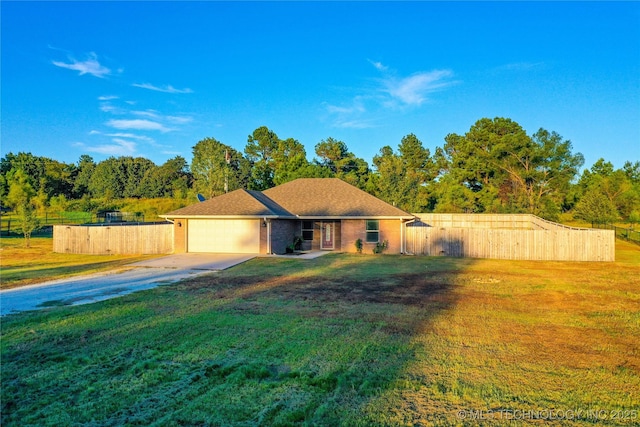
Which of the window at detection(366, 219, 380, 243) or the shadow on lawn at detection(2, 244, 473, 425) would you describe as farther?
the window at detection(366, 219, 380, 243)

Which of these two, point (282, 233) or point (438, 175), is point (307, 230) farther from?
point (438, 175)

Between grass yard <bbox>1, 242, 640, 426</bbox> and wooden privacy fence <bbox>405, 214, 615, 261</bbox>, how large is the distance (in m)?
9.76

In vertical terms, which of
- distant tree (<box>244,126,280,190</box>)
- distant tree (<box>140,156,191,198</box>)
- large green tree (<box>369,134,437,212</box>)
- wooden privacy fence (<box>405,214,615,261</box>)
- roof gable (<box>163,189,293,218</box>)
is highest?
distant tree (<box>244,126,280,190</box>)

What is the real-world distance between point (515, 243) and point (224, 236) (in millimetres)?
14787

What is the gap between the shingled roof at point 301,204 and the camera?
21.9 meters

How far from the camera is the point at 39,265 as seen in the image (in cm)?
1645

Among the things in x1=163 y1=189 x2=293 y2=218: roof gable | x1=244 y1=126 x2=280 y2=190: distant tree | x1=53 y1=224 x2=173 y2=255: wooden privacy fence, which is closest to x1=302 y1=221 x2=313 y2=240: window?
x1=163 y1=189 x2=293 y2=218: roof gable

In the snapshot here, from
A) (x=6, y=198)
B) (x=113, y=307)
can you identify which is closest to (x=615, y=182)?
(x=113, y=307)

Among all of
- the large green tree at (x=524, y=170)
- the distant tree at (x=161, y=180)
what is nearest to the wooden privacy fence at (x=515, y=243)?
the large green tree at (x=524, y=170)

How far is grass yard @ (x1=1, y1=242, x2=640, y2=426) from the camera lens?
13.6ft

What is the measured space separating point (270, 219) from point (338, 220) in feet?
15.6

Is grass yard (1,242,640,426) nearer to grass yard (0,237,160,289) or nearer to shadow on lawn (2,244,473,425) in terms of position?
shadow on lawn (2,244,473,425)

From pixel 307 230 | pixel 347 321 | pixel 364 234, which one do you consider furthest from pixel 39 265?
pixel 364 234

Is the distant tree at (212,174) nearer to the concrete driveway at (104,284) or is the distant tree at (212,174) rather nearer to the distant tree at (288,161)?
the distant tree at (288,161)
